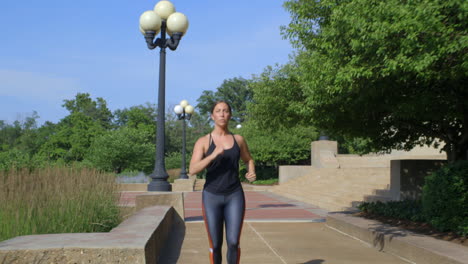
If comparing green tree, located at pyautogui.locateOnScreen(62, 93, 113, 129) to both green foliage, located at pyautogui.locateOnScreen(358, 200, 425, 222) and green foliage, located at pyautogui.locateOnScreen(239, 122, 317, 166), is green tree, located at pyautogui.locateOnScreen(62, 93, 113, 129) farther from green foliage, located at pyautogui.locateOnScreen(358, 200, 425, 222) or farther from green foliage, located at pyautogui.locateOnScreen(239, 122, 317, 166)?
green foliage, located at pyautogui.locateOnScreen(358, 200, 425, 222)

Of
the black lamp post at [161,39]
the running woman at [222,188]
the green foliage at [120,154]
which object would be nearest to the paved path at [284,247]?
the black lamp post at [161,39]

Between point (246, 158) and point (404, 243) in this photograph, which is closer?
point (246, 158)

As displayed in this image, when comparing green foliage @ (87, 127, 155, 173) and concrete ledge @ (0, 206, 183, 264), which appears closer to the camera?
concrete ledge @ (0, 206, 183, 264)

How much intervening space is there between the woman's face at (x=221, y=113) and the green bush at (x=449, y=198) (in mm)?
4670

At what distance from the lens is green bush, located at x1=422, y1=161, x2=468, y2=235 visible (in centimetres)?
809

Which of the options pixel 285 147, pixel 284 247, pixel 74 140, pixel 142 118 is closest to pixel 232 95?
pixel 142 118

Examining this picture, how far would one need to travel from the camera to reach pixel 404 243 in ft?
25.0

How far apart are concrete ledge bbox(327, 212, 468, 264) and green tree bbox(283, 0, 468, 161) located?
2111mm

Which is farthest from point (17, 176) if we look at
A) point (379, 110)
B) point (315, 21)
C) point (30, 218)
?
point (379, 110)

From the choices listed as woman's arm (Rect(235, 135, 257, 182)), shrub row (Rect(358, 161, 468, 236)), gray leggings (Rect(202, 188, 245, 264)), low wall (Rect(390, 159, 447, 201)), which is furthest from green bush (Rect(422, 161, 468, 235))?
low wall (Rect(390, 159, 447, 201))

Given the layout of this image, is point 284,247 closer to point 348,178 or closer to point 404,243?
point 404,243

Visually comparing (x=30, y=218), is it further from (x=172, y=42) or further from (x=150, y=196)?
(x=172, y=42)

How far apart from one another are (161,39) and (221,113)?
8238 mm

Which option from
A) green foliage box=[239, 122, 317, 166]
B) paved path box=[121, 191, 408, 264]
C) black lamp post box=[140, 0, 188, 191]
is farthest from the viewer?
green foliage box=[239, 122, 317, 166]
